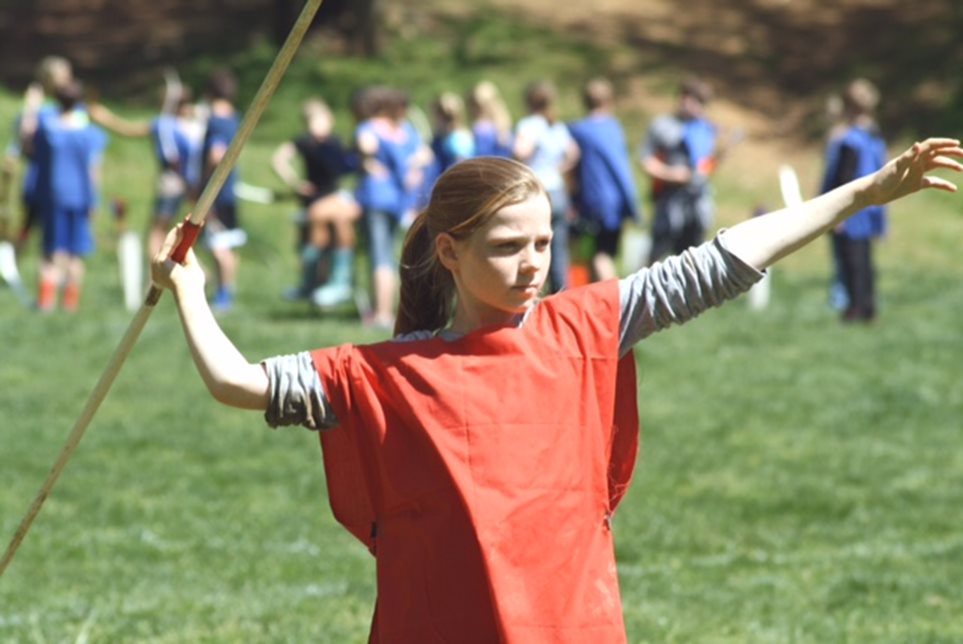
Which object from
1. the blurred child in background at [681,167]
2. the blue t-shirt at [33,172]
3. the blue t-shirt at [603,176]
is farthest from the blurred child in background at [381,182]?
the blue t-shirt at [33,172]

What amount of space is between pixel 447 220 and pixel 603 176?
429 inches

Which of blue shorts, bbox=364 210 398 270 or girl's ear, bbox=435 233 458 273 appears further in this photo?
blue shorts, bbox=364 210 398 270

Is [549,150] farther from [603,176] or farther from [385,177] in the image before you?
[385,177]

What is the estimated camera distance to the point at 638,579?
7879mm

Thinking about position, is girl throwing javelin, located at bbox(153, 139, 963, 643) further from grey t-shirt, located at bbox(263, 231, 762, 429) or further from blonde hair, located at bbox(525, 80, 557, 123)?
blonde hair, located at bbox(525, 80, 557, 123)

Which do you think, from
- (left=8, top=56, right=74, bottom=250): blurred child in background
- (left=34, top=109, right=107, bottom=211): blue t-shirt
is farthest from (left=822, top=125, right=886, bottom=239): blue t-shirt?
(left=8, top=56, right=74, bottom=250): blurred child in background

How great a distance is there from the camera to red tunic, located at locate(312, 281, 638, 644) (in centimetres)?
389

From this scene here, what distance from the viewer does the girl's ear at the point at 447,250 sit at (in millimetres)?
4074

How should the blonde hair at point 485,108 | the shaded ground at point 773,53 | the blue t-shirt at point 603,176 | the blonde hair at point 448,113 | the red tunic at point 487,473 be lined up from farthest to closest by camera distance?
the shaded ground at point 773,53 < the blonde hair at point 485,108 < the blue t-shirt at point 603,176 < the blonde hair at point 448,113 < the red tunic at point 487,473

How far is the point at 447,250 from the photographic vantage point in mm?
4094

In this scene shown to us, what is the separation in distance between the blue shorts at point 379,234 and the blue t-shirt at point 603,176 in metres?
1.52

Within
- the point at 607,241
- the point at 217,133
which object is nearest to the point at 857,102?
the point at 607,241

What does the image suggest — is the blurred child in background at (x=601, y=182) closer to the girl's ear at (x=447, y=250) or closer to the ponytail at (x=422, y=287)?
the ponytail at (x=422, y=287)

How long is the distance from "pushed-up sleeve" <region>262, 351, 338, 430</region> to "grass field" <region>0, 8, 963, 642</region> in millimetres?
2870
